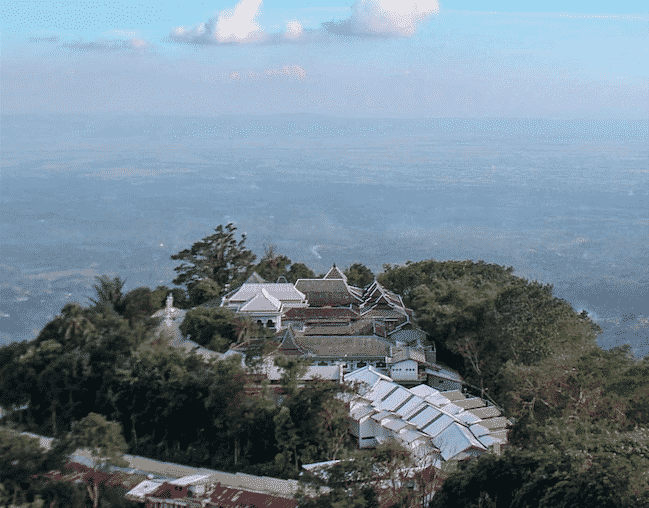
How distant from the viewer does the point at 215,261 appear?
3133cm

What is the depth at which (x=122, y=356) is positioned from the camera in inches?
648

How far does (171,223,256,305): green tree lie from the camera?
3061cm

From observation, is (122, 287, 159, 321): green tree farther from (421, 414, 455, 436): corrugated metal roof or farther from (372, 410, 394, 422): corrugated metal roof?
(421, 414, 455, 436): corrugated metal roof

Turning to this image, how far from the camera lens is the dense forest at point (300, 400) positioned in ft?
37.1

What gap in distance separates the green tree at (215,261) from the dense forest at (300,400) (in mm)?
10169

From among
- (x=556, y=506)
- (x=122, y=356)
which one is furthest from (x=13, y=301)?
(x=556, y=506)

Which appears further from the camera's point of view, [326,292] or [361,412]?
[326,292]

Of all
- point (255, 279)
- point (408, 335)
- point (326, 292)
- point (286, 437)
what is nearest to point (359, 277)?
point (326, 292)

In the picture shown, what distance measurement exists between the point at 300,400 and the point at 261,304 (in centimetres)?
971

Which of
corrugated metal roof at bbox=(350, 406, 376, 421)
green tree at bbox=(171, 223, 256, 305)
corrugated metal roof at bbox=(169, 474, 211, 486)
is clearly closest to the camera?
corrugated metal roof at bbox=(169, 474, 211, 486)

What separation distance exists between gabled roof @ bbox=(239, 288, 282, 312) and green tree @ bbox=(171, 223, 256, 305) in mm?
5602

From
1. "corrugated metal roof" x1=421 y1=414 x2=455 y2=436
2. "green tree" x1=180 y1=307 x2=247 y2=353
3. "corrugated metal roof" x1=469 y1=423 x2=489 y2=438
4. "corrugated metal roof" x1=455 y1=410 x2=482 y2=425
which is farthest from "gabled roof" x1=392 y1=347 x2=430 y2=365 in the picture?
"corrugated metal roof" x1=469 y1=423 x2=489 y2=438

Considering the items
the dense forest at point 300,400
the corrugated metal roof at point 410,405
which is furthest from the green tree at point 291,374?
the corrugated metal roof at point 410,405

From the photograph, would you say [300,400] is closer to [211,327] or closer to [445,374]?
[445,374]
